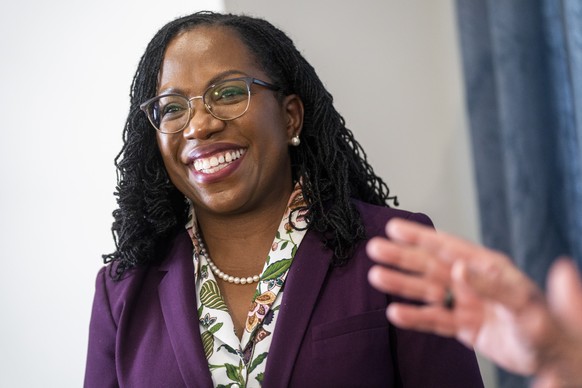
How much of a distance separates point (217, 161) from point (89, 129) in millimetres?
575

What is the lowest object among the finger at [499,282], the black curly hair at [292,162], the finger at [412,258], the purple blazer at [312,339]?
the purple blazer at [312,339]

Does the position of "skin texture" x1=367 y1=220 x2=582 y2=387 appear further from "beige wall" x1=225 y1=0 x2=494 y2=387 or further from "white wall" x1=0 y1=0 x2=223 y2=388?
"white wall" x1=0 y1=0 x2=223 y2=388

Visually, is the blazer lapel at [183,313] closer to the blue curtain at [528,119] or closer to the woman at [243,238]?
A: the woman at [243,238]

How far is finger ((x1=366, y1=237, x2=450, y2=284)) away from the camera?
0.79 m

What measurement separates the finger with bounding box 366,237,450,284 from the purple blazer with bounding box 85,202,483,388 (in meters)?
0.52

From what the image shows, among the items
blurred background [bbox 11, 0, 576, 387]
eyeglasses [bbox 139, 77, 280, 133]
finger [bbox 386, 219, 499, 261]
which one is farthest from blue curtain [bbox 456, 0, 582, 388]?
finger [bbox 386, 219, 499, 261]

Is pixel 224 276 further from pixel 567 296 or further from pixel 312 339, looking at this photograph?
pixel 567 296

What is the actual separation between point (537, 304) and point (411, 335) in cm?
58

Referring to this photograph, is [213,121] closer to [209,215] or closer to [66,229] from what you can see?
[209,215]

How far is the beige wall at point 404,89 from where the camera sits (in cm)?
173

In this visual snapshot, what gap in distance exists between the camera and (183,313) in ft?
4.48

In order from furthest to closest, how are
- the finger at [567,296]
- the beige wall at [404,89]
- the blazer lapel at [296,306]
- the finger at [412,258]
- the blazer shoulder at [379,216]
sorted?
the beige wall at [404,89]
the blazer shoulder at [379,216]
the blazer lapel at [296,306]
the finger at [412,258]
the finger at [567,296]

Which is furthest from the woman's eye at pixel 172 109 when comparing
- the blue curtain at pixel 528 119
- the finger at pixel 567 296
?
the finger at pixel 567 296

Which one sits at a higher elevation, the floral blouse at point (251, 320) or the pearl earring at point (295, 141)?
the pearl earring at point (295, 141)
